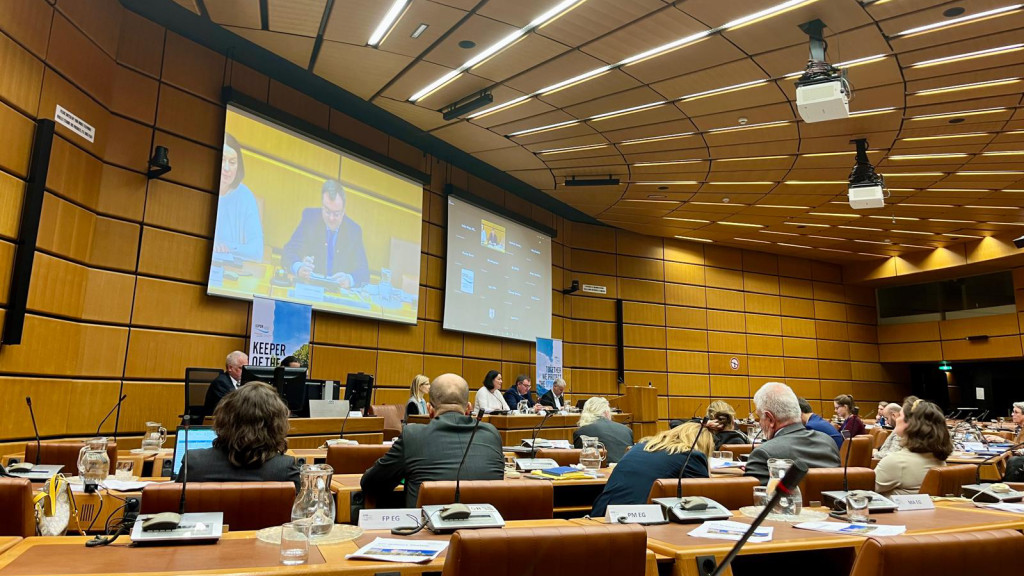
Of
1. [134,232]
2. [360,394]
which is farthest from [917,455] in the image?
[134,232]

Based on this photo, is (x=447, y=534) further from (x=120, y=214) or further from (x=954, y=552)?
(x=120, y=214)

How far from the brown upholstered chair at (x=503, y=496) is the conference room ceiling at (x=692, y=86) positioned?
190 inches

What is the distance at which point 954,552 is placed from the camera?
1229 millimetres

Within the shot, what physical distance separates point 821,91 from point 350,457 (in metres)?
5.00

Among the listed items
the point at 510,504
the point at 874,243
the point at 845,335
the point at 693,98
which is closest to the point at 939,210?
the point at 874,243

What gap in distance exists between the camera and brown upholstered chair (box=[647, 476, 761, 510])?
229 cm

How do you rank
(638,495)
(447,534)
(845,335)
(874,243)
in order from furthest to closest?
(845,335), (874,243), (638,495), (447,534)

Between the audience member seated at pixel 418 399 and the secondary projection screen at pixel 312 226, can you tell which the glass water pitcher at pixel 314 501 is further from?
the secondary projection screen at pixel 312 226

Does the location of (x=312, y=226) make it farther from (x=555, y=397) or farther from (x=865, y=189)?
(x=865, y=189)

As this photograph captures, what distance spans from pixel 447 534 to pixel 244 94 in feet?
22.6

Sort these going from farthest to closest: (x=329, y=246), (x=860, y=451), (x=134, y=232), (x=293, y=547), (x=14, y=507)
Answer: (x=329, y=246), (x=134, y=232), (x=860, y=451), (x=14, y=507), (x=293, y=547)

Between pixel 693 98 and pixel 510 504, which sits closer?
pixel 510 504

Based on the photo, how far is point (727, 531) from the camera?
1.80 m

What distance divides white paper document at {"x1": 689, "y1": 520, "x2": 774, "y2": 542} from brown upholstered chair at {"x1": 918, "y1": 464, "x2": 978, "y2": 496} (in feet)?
4.69
